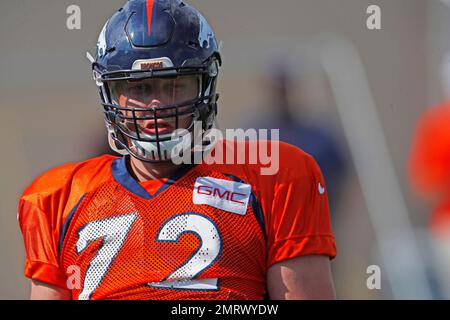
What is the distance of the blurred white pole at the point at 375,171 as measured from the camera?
4246mm

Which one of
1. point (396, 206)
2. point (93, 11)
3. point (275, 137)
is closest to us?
point (275, 137)

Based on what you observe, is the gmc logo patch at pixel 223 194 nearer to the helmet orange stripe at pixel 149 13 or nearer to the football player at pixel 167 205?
the football player at pixel 167 205

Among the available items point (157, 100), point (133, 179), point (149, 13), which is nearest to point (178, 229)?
point (133, 179)

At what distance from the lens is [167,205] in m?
2.47

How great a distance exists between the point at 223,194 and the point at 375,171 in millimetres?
2076

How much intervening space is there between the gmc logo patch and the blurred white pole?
193 cm

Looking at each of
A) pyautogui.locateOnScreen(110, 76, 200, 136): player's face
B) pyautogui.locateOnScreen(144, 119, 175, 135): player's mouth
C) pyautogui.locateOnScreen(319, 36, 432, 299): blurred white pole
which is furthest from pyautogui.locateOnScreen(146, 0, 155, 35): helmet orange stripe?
pyautogui.locateOnScreen(319, 36, 432, 299): blurred white pole

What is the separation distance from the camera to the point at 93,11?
4680mm

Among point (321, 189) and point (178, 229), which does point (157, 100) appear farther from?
point (321, 189)

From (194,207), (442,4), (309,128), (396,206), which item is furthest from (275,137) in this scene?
(194,207)

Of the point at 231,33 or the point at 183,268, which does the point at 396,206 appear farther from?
the point at 183,268

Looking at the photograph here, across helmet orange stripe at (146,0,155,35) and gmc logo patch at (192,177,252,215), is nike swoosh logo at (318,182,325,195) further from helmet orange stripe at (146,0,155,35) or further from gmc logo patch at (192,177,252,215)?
helmet orange stripe at (146,0,155,35)
